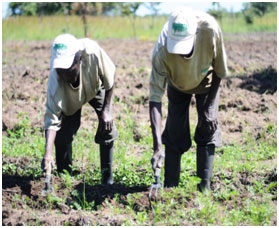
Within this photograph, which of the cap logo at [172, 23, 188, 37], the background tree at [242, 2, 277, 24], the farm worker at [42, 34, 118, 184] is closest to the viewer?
the cap logo at [172, 23, 188, 37]

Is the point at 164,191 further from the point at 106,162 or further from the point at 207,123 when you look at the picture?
the point at 106,162

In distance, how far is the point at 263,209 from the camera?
3734mm

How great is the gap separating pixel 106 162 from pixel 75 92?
0.95 meters

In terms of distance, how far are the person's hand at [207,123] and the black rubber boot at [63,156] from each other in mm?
1534

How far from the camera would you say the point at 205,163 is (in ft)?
14.3

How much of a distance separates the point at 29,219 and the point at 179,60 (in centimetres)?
183

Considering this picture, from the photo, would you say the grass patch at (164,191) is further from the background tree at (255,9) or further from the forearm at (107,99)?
the background tree at (255,9)

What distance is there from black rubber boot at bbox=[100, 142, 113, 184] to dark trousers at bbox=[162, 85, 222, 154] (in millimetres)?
665

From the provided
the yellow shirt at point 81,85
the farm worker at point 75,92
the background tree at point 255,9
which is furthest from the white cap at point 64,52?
the background tree at point 255,9

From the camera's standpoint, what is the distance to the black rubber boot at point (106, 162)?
4.84m

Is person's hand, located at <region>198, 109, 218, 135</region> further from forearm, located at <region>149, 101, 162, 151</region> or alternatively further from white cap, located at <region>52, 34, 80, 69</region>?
white cap, located at <region>52, 34, 80, 69</region>

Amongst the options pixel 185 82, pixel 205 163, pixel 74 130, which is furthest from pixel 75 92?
pixel 205 163

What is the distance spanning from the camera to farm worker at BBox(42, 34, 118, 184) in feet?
13.0

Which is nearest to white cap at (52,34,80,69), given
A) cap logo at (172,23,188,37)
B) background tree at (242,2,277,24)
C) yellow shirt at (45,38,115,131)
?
yellow shirt at (45,38,115,131)
